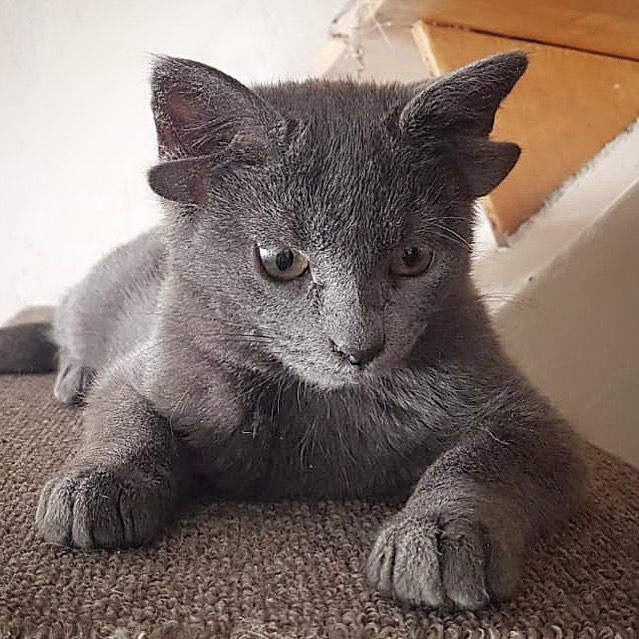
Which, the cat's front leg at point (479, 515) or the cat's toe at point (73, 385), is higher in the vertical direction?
the cat's front leg at point (479, 515)

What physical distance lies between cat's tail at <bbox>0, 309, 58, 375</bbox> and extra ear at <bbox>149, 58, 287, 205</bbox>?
28.6 inches

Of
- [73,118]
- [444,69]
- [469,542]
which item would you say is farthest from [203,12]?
[469,542]

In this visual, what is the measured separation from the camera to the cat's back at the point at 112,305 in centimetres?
132

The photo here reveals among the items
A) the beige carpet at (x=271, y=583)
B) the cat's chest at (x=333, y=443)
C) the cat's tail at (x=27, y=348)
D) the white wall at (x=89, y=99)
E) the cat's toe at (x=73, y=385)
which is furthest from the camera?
the white wall at (x=89, y=99)

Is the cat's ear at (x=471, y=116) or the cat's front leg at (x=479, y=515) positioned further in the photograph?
the cat's ear at (x=471, y=116)

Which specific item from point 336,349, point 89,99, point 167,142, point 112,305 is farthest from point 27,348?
point 336,349

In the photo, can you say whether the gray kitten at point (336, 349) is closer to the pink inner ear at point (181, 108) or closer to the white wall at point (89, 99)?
the pink inner ear at point (181, 108)

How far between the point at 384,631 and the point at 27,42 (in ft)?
5.27

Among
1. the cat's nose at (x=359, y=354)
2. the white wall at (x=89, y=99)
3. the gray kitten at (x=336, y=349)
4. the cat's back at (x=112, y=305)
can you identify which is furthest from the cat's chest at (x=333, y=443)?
the white wall at (x=89, y=99)

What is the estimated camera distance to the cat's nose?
2.54 feet

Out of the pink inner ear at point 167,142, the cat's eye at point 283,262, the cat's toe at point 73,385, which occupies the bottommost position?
the cat's toe at point 73,385

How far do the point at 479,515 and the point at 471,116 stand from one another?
350 mm

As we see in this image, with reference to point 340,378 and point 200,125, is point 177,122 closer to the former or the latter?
point 200,125

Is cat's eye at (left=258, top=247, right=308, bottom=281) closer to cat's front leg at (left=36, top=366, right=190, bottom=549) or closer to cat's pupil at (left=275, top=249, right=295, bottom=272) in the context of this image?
cat's pupil at (left=275, top=249, right=295, bottom=272)
